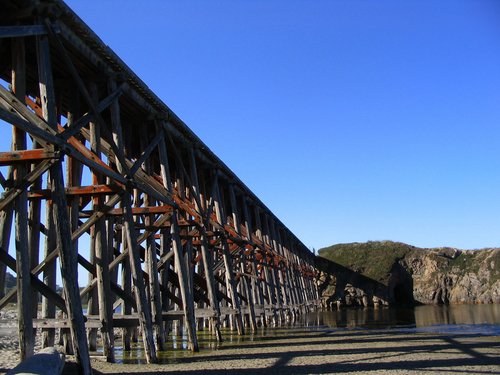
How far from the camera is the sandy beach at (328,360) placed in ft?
24.1

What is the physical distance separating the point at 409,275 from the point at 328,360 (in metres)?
44.3

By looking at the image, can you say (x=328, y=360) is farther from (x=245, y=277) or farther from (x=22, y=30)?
(x=245, y=277)

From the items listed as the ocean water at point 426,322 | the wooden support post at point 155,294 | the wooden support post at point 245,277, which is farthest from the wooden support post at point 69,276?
the ocean water at point 426,322

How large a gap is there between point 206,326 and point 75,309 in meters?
15.7

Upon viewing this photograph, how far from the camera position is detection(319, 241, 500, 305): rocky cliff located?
4584cm

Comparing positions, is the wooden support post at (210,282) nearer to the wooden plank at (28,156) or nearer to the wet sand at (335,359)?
the wet sand at (335,359)

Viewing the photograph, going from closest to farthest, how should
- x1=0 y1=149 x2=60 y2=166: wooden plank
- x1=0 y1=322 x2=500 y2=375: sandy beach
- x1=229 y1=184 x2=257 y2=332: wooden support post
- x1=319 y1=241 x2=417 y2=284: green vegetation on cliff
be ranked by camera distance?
x1=0 y1=149 x2=60 y2=166: wooden plank
x1=0 y1=322 x2=500 y2=375: sandy beach
x1=229 y1=184 x2=257 y2=332: wooden support post
x1=319 y1=241 x2=417 y2=284: green vegetation on cliff

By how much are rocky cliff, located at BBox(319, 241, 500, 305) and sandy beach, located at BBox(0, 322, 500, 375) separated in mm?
35114

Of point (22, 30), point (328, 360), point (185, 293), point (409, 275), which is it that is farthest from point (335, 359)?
point (409, 275)

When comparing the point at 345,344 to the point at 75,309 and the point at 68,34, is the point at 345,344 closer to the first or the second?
the point at 75,309

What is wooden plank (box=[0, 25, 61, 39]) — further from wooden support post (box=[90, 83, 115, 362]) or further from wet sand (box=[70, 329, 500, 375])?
wet sand (box=[70, 329, 500, 375])

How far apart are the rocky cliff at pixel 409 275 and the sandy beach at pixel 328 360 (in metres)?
35.1

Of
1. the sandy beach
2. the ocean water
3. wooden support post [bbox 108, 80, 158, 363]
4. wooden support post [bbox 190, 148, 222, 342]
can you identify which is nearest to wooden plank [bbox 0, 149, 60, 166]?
wooden support post [bbox 108, 80, 158, 363]

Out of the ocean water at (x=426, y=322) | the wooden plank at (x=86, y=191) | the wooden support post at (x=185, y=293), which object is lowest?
the ocean water at (x=426, y=322)
